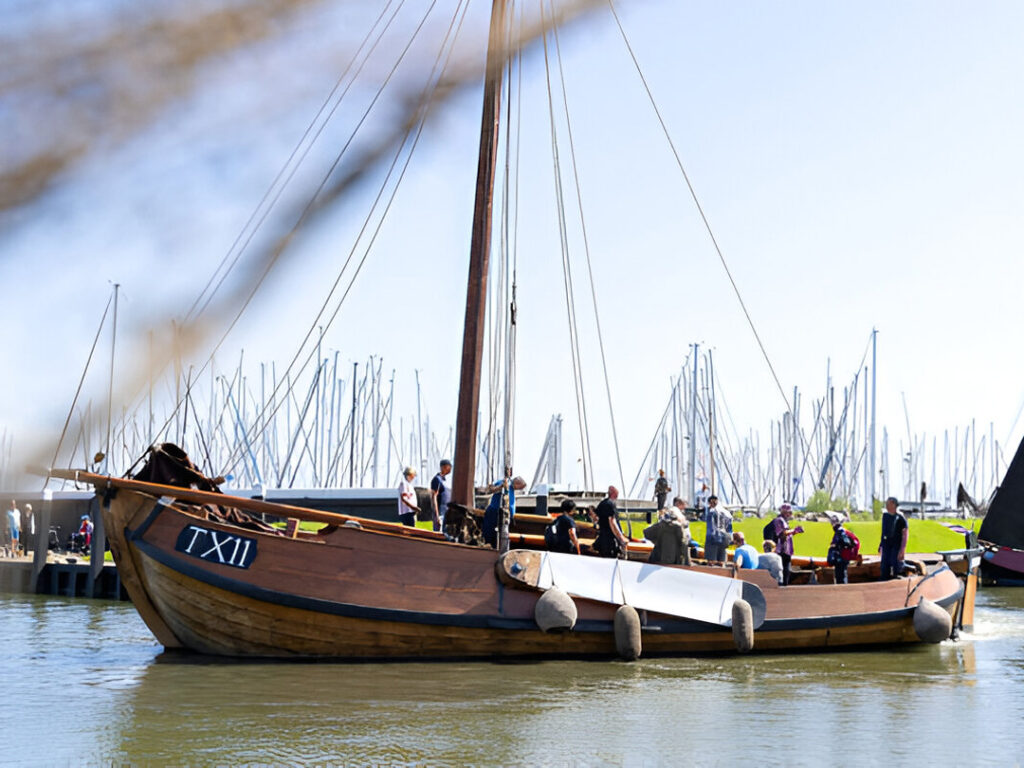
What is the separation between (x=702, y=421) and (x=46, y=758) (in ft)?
172

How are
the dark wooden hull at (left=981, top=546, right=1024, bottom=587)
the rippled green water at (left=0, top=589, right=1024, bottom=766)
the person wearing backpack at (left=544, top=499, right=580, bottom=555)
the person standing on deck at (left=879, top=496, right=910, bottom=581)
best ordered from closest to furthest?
the rippled green water at (left=0, top=589, right=1024, bottom=766)
the person wearing backpack at (left=544, top=499, right=580, bottom=555)
the person standing on deck at (left=879, top=496, right=910, bottom=581)
the dark wooden hull at (left=981, top=546, right=1024, bottom=587)

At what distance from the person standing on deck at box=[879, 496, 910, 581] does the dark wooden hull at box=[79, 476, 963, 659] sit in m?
Result: 6.03

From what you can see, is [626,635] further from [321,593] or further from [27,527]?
[27,527]

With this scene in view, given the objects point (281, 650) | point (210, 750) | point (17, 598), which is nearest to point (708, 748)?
point (210, 750)

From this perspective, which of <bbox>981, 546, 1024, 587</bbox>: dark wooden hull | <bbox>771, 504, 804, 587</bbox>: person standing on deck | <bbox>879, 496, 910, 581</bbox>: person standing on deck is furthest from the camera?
<bbox>981, 546, 1024, 587</bbox>: dark wooden hull

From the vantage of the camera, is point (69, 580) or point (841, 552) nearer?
point (841, 552)

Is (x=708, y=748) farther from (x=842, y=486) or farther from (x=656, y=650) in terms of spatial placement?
(x=842, y=486)

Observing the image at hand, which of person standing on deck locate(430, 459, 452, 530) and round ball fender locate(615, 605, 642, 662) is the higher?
person standing on deck locate(430, 459, 452, 530)

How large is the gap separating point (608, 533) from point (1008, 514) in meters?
7.17

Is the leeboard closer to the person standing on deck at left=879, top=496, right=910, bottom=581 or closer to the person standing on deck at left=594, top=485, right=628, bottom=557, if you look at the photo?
the person standing on deck at left=594, top=485, right=628, bottom=557

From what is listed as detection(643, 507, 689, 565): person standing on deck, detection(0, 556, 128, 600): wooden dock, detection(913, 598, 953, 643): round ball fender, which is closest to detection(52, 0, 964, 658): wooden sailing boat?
detection(643, 507, 689, 565): person standing on deck

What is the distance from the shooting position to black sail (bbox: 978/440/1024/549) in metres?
19.2

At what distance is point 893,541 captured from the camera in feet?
66.9

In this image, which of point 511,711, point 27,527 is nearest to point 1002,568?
point 511,711
